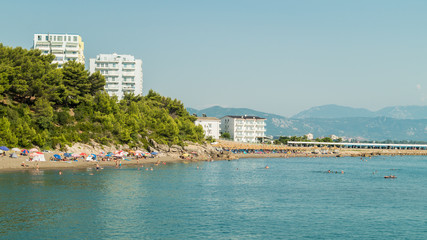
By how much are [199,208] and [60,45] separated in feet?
454

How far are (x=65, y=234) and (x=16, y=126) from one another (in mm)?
64134

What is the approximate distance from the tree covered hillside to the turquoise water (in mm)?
22751

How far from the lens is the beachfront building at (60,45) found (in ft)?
564

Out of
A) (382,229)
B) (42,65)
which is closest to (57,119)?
(42,65)

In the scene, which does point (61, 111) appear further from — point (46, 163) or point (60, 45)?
point (60, 45)

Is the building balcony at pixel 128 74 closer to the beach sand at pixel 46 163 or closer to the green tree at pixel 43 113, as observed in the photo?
the green tree at pixel 43 113

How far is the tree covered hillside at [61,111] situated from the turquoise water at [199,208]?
74.6ft

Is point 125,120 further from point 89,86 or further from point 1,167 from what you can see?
point 1,167

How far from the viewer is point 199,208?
53844 millimetres

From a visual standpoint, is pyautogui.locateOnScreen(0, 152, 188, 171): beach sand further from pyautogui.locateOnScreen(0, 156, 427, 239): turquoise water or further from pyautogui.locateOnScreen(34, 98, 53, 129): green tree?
pyautogui.locateOnScreen(34, 98, 53, 129): green tree

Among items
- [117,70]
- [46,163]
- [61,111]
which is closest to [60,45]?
[117,70]

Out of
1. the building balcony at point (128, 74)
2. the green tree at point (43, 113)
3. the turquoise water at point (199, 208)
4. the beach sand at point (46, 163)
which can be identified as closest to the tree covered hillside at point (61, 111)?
the green tree at point (43, 113)

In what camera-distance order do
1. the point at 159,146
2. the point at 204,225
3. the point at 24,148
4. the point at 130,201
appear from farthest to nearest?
the point at 159,146 → the point at 24,148 → the point at 130,201 → the point at 204,225

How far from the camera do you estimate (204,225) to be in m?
45.1
